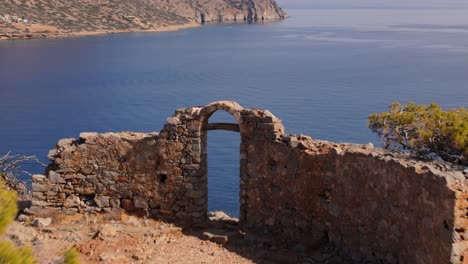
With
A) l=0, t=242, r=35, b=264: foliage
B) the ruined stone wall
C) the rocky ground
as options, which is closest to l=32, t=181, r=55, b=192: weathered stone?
the rocky ground

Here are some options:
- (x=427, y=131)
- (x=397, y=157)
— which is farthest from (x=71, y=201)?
A: (x=427, y=131)

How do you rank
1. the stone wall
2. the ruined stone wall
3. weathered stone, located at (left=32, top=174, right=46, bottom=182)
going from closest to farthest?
the ruined stone wall
the stone wall
weathered stone, located at (left=32, top=174, right=46, bottom=182)

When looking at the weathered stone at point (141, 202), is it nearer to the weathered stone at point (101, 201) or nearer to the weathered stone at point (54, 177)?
the weathered stone at point (101, 201)

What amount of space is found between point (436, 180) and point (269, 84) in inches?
1827

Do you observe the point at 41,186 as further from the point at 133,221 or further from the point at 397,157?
the point at 397,157

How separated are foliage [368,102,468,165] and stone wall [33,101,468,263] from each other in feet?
3.49

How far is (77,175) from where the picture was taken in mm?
15250

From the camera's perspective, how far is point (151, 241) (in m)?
13.9

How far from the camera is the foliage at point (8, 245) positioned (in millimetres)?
6016

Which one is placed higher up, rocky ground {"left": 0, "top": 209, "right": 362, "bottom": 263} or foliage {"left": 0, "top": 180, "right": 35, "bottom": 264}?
foliage {"left": 0, "top": 180, "right": 35, "bottom": 264}

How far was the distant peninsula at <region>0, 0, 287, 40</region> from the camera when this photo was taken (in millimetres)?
96812

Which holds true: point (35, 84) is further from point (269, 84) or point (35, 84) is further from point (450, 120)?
point (450, 120)

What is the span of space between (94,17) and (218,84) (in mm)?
63284

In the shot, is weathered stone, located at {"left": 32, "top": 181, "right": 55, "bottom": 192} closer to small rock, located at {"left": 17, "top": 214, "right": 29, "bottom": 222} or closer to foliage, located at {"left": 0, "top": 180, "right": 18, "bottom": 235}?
→ small rock, located at {"left": 17, "top": 214, "right": 29, "bottom": 222}
